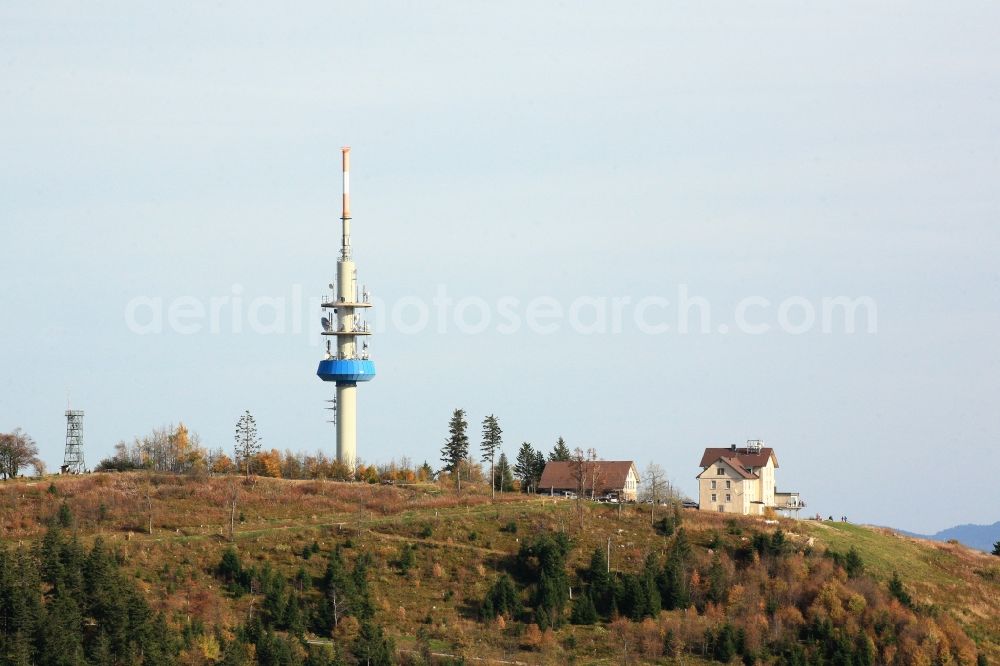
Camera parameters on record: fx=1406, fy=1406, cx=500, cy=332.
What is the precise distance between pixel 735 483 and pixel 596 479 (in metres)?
14.4

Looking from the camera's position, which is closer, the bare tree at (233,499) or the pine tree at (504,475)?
the bare tree at (233,499)

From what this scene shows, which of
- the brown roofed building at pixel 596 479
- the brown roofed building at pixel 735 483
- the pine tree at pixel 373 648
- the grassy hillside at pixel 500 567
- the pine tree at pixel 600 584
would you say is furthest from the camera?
the brown roofed building at pixel 596 479

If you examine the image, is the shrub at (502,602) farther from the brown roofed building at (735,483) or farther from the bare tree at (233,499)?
the brown roofed building at (735,483)

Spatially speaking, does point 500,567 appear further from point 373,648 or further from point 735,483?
point 735,483

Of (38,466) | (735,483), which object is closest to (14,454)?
(38,466)

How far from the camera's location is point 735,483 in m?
123

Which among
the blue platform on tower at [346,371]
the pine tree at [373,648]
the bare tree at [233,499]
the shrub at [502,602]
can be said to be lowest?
the pine tree at [373,648]

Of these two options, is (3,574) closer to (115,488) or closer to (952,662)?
(115,488)

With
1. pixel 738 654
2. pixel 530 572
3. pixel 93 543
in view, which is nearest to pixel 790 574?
pixel 738 654

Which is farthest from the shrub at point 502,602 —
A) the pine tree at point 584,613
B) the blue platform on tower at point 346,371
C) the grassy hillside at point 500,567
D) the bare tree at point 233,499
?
the blue platform on tower at point 346,371

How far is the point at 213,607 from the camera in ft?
293

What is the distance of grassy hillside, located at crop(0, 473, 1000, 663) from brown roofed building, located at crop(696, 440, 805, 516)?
7.31 meters

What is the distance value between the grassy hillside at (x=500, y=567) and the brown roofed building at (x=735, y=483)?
731cm

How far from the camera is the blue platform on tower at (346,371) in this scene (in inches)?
5271
